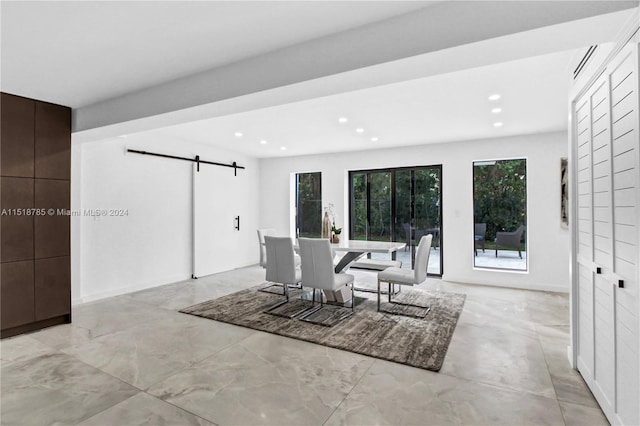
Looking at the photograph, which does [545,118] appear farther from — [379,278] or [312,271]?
[312,271]

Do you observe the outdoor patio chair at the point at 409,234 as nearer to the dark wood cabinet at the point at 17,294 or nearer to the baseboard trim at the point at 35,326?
the baseboard trim at the point at 35,326

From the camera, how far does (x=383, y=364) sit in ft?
9.08

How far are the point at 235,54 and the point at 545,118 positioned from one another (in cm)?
415

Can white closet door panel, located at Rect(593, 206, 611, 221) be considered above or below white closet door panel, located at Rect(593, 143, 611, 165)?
below

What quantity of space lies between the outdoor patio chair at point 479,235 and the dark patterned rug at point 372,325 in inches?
55.7

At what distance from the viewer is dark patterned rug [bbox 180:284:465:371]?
3012 mm

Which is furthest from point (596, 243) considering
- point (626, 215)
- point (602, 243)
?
point (626, 215)

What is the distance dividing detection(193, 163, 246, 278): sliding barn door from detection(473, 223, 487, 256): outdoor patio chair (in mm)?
4764

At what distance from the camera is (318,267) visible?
12.9ft

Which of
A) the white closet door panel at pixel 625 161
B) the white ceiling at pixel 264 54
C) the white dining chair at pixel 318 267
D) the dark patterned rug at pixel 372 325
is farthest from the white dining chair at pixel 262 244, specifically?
the white closet door panel at pixel 625 161

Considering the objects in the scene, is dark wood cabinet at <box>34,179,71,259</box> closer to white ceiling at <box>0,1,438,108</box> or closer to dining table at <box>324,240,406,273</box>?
white ceiling at <box>0,1,438,108</box>

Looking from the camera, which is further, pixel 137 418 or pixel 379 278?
pixel 379 278

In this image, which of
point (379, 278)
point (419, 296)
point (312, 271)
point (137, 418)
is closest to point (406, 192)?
point (419, 296)

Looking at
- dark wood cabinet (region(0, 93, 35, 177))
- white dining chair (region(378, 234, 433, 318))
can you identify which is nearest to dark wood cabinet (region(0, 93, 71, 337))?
dark wood cabinet (region(0, 93, 35, 177))
